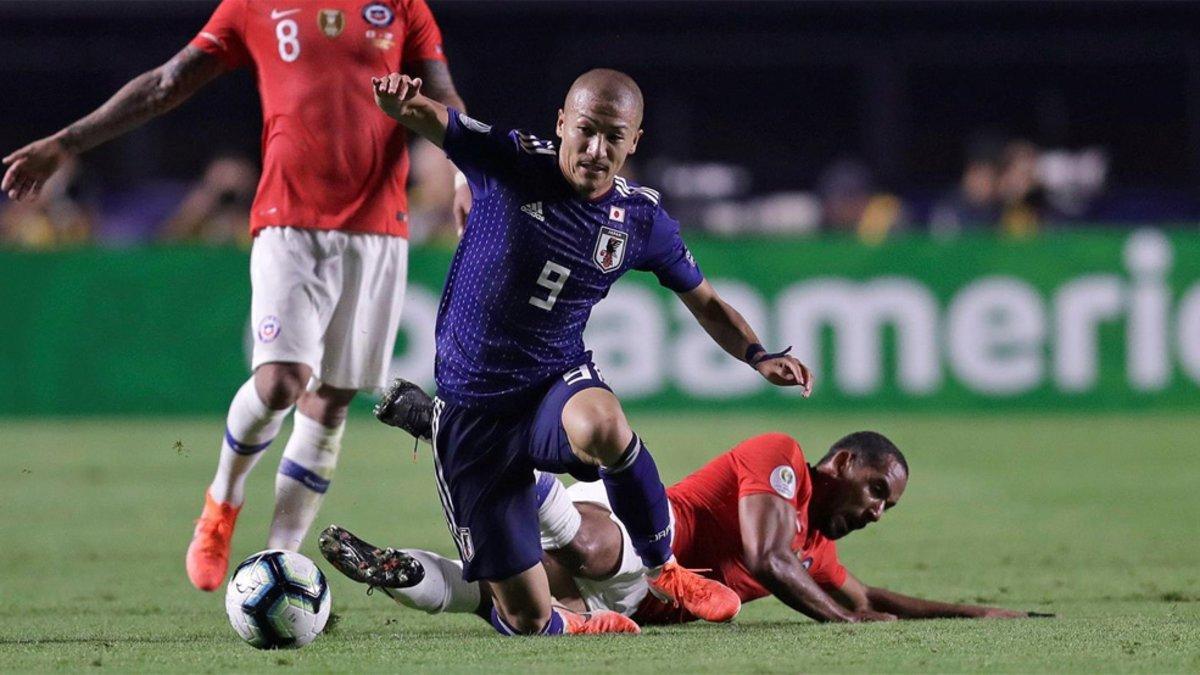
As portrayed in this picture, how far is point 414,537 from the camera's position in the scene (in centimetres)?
866

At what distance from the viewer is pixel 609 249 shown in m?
5.77

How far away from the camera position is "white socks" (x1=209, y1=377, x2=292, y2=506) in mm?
6629

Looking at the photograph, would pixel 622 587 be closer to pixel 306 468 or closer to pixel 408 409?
pixel 408 409

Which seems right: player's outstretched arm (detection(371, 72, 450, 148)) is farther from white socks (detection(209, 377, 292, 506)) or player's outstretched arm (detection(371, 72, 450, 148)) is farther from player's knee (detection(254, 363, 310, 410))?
white socks (detection(209, 377, 292, 506))

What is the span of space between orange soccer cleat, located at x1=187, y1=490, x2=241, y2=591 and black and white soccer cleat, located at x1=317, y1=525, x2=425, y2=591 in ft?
2.33

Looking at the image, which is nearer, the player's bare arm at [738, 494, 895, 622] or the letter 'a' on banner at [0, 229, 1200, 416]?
the player's bare arm at [738, 494, 895, 622]

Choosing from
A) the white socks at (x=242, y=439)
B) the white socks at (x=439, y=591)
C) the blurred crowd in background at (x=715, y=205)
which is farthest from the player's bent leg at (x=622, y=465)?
the blurred crowd in background at (x=715, y=205)

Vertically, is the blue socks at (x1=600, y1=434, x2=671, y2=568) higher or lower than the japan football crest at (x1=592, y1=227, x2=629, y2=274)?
lower

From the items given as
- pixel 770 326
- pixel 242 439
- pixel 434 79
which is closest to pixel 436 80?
pixel 434 79

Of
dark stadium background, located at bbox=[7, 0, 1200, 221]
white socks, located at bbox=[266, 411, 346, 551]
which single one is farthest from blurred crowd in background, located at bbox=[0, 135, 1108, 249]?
white socks, located at bbox=[266, 411, 346, 551]

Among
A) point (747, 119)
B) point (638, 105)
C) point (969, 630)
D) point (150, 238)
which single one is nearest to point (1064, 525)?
point (969, 630)

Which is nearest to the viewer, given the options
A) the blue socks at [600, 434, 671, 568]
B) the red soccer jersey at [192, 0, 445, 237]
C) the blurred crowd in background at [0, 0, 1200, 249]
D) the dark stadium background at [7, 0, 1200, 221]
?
the blue socks at [600, 434, 671, 568]

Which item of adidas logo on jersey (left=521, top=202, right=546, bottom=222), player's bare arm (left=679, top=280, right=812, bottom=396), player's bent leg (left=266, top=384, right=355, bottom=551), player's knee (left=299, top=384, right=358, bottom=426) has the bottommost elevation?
player's bent leg (left=266, top=384, right=355, bottom=551)

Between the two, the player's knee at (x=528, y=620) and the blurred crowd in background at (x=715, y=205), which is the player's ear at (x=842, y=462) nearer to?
the player's knee at (x=528, y=620)
